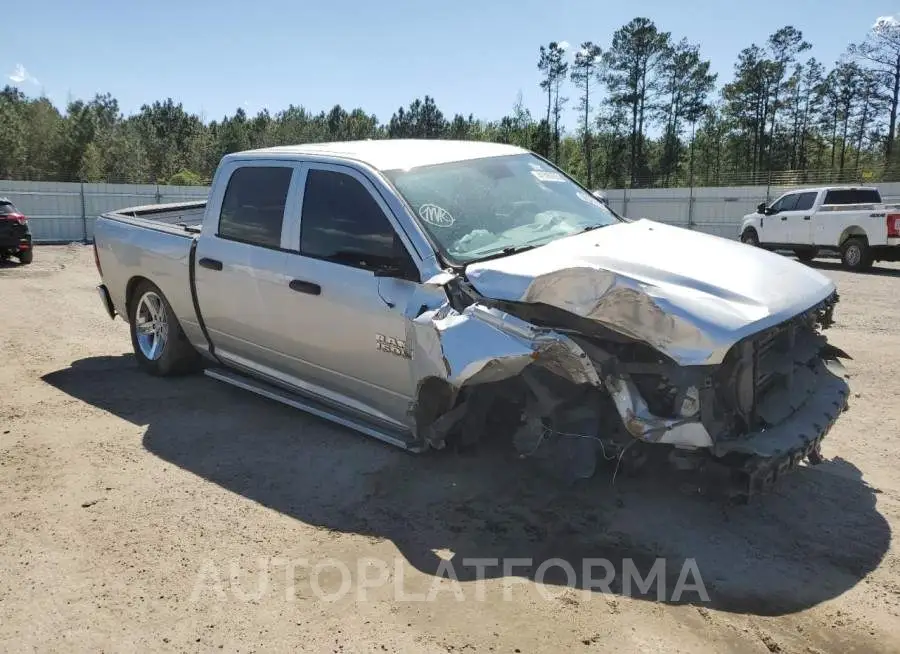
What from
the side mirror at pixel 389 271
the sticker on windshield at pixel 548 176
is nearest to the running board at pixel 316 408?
the side mirror at pixel 389 271

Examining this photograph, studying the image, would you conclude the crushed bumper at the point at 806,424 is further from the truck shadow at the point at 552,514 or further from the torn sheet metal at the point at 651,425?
the truck shadow at the point at 552,514

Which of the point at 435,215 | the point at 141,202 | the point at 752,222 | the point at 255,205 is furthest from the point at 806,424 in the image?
the point at 141,202

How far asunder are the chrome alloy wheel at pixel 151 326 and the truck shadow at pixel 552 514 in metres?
1.39

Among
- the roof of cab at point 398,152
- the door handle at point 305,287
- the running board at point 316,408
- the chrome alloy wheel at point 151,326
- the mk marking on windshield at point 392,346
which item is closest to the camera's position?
the mk marking on windshield at point 392,346

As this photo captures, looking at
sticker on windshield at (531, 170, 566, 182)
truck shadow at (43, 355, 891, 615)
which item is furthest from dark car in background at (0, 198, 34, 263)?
sticker on windshield at (531, 170, 566, 182)

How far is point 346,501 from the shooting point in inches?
161

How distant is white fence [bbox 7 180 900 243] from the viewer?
24.1 metres

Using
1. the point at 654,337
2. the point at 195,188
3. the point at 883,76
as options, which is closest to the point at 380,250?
the point at 654,337

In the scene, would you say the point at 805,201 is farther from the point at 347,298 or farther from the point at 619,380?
the point at 619,380

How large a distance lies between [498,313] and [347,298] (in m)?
1.11

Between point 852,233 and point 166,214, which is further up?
point 166,214

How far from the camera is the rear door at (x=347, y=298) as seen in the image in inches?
166

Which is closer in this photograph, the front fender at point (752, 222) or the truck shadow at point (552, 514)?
the truck shadow at point (552, 514)

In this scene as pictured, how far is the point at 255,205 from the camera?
527 centimetres
